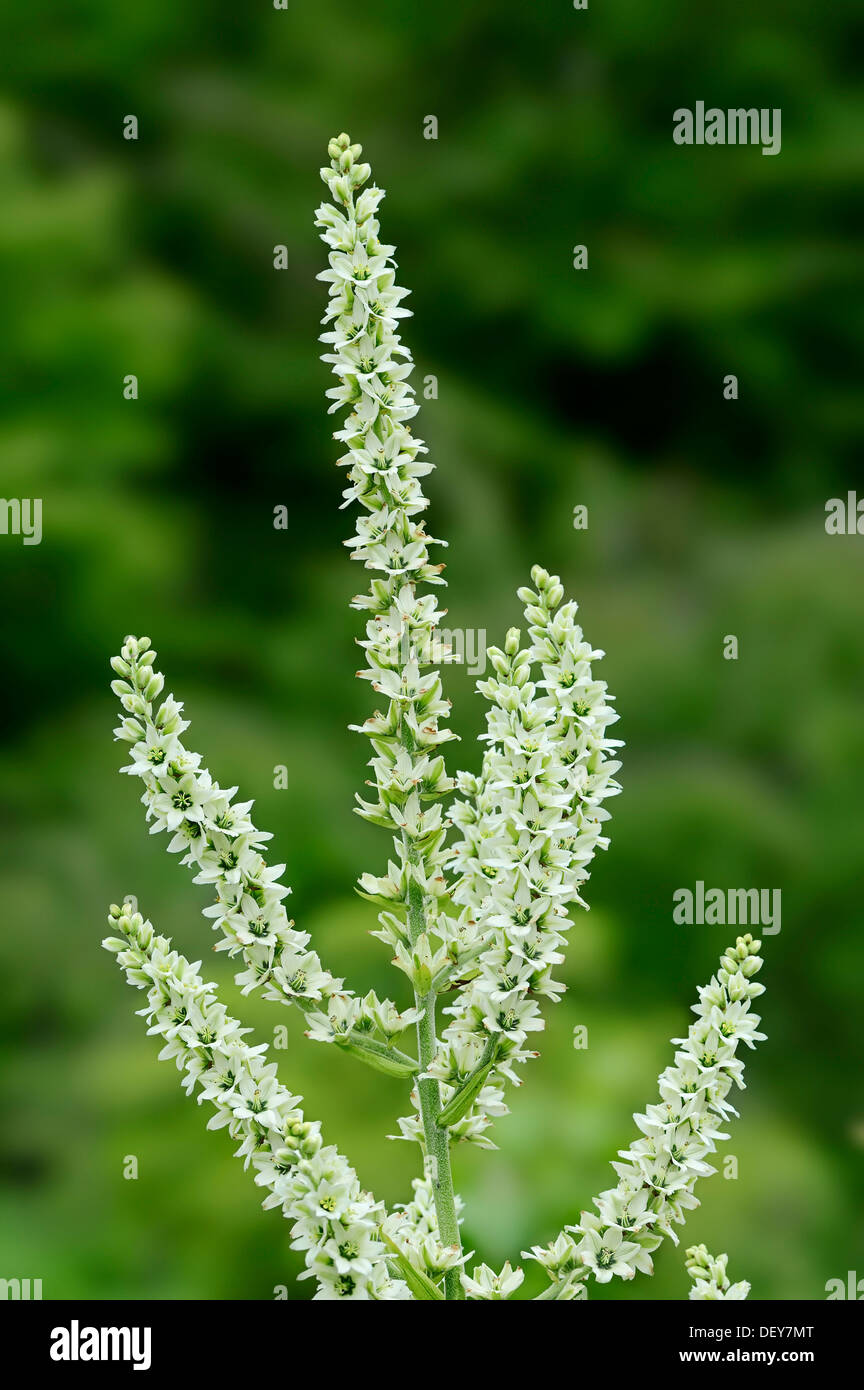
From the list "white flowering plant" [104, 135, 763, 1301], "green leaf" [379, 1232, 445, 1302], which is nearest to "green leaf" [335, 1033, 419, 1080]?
"white flowering plant" [104, 135, 763, 1301]

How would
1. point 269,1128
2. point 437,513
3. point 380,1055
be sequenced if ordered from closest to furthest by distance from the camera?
point 269,1128 → point 380,1055 → point 437,513

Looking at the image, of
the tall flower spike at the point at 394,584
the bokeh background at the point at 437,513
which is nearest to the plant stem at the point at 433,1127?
the tall flower spike at the point at 394,584

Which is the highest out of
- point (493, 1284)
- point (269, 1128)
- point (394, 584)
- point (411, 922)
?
point (394, 584)

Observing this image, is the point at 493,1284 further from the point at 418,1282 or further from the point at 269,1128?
the point at 269,1128

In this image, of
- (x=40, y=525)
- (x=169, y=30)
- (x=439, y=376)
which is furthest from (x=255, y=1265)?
(x=169, y=30)

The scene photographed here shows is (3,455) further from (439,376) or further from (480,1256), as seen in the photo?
(480,1256)

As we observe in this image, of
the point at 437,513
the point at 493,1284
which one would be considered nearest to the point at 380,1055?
the point at 493,1284

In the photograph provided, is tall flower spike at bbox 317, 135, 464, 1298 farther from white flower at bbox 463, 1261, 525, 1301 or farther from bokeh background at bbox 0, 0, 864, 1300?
bokeh background at bbox 0, 0, 864, 1300
